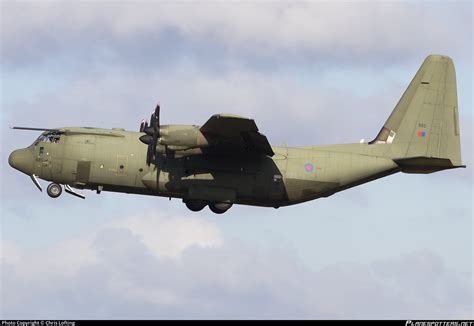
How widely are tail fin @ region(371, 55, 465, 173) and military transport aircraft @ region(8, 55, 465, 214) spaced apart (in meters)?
0.42

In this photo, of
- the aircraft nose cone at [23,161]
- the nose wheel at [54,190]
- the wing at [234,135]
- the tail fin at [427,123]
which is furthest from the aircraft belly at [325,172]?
the aircraft nose cone at [23,161]

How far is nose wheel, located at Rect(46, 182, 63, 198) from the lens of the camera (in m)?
38.8

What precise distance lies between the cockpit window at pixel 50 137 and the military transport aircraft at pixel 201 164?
0.04 meters

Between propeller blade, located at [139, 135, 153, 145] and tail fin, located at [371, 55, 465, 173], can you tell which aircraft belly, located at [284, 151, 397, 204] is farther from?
propeller blade, located at [139, 135, 153, 145]

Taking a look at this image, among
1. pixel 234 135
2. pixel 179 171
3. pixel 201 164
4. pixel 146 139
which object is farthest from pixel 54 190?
pixel 234 135

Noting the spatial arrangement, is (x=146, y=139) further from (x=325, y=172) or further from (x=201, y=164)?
(x=325, y=172)

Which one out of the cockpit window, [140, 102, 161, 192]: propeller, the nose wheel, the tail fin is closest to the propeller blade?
[140, 102, 161, 192]: propeller

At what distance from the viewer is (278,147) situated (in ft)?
132

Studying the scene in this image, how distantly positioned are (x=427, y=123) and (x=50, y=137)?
1665 centimetres

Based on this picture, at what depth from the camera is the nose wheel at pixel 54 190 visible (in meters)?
38.8

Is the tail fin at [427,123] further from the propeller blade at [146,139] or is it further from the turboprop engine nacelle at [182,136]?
the propeller blade at [146,139]

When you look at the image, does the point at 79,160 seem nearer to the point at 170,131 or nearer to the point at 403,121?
the point at 170,131

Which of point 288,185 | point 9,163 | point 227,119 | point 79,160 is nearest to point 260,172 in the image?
point 288,185

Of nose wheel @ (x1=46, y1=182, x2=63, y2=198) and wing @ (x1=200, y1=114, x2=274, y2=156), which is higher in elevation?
wing @ (x1=200, y1=114, x2=274, y2=156)
